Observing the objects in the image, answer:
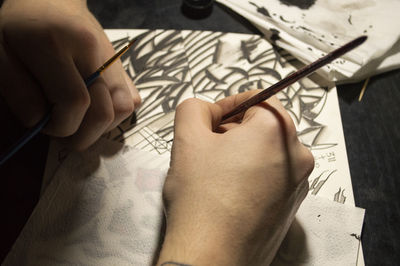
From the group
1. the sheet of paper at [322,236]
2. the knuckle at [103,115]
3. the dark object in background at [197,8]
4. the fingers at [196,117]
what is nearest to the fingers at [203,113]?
the fingers at [196,117]

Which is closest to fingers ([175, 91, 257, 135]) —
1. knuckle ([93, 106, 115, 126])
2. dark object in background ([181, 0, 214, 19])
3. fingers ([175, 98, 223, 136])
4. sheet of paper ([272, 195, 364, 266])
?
fingers ([175, 98, 223, 136])

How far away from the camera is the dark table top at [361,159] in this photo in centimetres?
67

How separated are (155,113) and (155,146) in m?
0.09

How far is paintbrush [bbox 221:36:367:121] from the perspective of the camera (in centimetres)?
38

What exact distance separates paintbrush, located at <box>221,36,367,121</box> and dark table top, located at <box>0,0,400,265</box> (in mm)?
359

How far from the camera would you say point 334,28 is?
2.92ft

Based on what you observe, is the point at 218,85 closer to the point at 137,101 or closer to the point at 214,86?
the point at 214,86

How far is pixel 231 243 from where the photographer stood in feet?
1.52

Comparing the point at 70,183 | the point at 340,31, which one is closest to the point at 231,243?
the point at 70,183

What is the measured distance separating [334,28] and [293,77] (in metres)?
0.54

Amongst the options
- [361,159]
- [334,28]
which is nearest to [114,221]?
[361,159]

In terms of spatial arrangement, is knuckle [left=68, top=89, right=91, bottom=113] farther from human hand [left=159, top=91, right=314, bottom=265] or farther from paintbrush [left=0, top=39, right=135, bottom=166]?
human hand [left=159, top=91, right=314, bottom=265]

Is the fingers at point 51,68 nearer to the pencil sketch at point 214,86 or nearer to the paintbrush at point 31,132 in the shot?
the paintbrush at point 31,132

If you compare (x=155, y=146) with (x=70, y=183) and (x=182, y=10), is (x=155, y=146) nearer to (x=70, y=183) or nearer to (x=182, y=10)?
(x=70, y=183)
